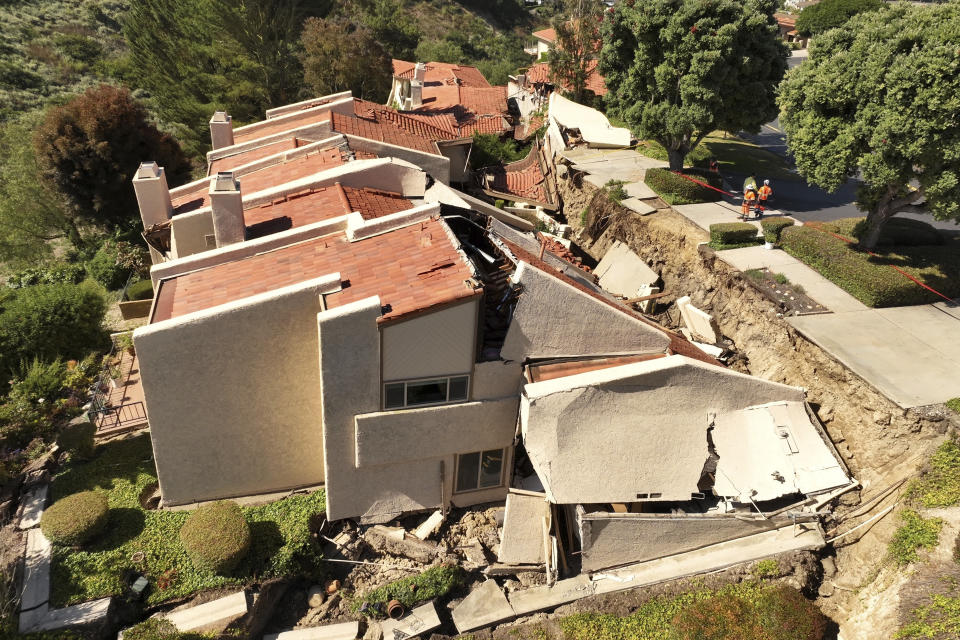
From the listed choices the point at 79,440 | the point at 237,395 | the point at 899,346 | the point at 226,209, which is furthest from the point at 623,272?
the point at 79,440

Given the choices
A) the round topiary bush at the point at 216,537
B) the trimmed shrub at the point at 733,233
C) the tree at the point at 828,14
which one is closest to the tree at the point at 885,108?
the trimmed shrub at the point at 733,233

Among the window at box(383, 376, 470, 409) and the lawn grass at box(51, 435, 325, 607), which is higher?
the window at box(383, 376, 470, 409)

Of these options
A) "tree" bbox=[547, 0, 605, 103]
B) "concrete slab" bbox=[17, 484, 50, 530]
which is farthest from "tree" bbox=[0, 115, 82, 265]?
"tree" bbox=[547, 0, 605, 103]

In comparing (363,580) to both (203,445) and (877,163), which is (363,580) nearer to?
(203,445)

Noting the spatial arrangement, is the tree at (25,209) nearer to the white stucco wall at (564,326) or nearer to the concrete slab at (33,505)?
the concrete slab at (33,505)

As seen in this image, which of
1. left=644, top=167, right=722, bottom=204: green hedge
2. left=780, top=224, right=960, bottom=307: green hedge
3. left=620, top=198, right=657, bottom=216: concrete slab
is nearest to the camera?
left=780, top=224, right=960, bottom=307: green hedge

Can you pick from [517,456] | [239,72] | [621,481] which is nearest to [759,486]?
[621,481]

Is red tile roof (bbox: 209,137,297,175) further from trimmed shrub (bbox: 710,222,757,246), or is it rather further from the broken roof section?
trimmed shrub (bbox: 710,222,757,246)
